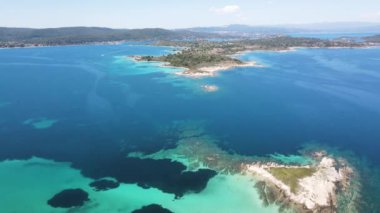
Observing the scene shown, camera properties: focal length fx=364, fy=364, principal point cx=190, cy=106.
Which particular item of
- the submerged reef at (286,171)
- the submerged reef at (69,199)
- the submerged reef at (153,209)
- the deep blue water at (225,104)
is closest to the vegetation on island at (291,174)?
the submerged reef at (286,171)

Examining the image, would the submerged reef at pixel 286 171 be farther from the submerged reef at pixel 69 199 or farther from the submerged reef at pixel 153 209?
the submerged reef at pixel 69 199

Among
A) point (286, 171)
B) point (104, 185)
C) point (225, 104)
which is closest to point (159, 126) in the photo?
point (225, 104)

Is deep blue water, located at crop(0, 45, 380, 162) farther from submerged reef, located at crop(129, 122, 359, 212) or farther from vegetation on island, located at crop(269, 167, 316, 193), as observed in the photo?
vegetation on island, located at crop(269, 167, 316, 193)

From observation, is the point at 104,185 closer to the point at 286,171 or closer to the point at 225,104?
the point at 286,171

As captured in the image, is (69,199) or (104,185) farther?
(104,185)

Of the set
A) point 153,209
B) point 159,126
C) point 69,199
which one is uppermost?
point 159,126

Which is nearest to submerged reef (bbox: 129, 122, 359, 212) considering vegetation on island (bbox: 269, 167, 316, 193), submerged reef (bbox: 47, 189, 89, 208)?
vegetation on island (bbox: 269, 167, 316, 193)
